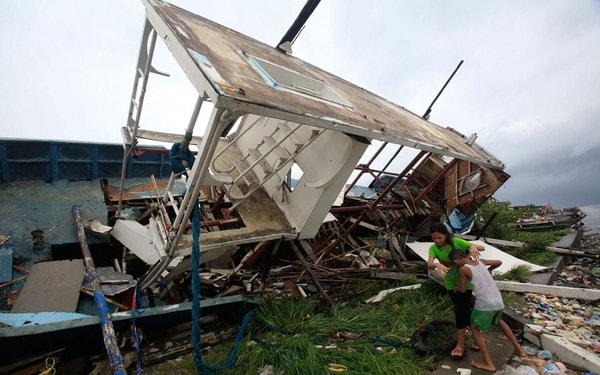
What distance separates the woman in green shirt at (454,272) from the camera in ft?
10.4

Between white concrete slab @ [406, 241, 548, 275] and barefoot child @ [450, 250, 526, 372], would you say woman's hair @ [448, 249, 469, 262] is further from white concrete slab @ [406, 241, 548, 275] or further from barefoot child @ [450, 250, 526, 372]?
white concrete slab @ [406, 241, 548, 275]

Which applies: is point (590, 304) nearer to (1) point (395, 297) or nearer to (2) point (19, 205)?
(1) point (395, 297)

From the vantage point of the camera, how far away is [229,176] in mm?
3836

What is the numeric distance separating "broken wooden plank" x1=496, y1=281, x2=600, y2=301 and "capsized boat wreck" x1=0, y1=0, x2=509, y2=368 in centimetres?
225

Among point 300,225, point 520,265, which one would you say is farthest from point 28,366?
point 520,265

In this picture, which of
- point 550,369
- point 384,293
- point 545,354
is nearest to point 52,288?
point 384,293

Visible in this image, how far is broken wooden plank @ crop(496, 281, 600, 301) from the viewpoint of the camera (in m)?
4.39

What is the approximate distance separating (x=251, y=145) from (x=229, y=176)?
1.69m

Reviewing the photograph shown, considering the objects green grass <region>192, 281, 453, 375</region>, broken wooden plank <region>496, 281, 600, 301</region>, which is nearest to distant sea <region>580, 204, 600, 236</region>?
broken wooden plank <region>496, 281, 600, 301</region>

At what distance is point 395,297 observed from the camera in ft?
15.3

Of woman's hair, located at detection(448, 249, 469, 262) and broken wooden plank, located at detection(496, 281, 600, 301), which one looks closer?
woman's hair, located at detection(448, 249, 469, 262)

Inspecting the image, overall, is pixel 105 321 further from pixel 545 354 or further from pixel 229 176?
pixel 545 354

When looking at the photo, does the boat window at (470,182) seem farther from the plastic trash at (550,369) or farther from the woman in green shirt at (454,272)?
the plastic trash at (550,369)

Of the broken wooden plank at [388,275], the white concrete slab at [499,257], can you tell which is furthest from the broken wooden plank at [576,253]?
the broken wooden plank at [388,275]
